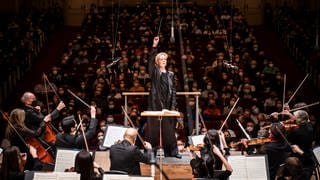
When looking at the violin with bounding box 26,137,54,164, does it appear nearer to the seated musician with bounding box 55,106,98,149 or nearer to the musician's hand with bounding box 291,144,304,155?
the seated musician with bounding box 55,106,98,149

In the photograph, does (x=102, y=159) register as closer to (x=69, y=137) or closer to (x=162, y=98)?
(x=162, y=98)

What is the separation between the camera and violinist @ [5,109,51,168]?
7578mm

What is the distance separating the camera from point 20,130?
7.57 metres

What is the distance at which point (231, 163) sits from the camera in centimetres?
707

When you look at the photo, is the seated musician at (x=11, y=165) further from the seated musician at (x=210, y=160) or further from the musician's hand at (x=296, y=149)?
the musician's hand at (x=296, y=149)

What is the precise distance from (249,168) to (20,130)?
2814 mm

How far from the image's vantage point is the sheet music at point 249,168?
7.06 metres

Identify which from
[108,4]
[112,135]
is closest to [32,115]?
[112,135]

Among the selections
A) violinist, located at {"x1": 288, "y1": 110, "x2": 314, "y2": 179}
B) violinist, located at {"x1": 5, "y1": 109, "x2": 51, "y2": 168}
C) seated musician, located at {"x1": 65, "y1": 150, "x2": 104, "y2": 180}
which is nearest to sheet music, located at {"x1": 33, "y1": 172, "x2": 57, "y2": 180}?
seated musician, located at {"x1": 65, "y1": 150, "x2": 104, "y2": 180}

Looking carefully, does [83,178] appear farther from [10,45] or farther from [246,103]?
[10,45]

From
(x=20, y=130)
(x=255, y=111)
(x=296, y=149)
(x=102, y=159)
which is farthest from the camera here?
(x=255, y=111)

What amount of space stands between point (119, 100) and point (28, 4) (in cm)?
1033

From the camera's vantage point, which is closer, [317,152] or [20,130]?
[317,152]

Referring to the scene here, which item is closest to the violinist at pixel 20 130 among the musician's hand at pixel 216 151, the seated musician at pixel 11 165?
the seated musician at pixel 11 165
